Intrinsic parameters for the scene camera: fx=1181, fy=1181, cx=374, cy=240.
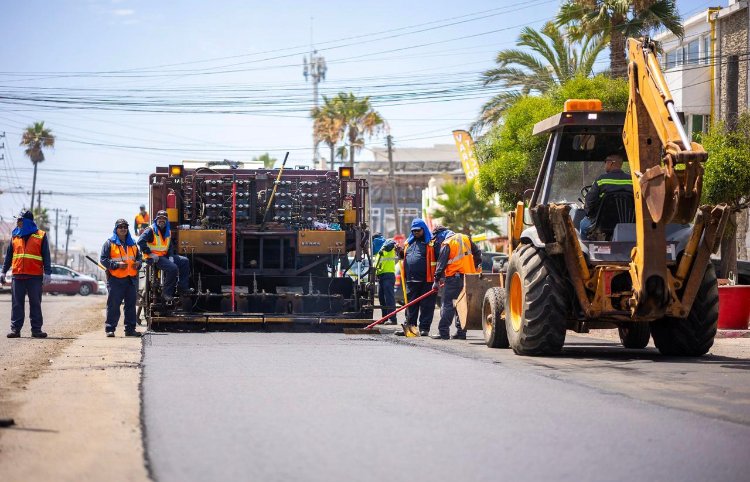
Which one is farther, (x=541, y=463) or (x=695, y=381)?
(x=695, y=381)

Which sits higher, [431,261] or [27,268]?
[431,261]

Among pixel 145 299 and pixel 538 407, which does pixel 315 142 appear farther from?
pixel 538 407

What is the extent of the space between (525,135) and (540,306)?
19501 mm

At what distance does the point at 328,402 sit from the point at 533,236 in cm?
509

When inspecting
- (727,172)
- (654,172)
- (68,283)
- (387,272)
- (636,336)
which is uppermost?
(727,172)

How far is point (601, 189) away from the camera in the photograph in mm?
12297

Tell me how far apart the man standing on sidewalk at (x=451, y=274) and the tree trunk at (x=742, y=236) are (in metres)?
21.0

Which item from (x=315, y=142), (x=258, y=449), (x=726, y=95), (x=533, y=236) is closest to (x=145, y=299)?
(x=533, y=236)

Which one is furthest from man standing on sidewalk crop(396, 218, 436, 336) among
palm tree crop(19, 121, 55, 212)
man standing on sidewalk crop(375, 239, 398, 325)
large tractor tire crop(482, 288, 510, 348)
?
palm tree crop(19, 121, 55, 212)

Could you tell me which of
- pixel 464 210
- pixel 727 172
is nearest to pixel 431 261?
pixel 727 172

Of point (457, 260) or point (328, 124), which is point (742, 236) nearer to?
point (457, 260)

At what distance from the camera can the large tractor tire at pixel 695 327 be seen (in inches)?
488

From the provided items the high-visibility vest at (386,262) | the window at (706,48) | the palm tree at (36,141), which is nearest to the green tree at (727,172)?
the window at (706,48)

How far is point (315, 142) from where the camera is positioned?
6456 centimetres
